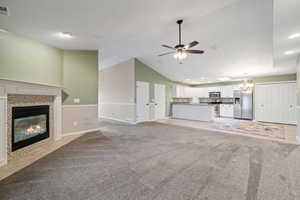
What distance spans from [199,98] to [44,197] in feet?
34.1

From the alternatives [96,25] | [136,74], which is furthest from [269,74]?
[96,25]

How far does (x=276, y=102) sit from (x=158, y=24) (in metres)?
7.18

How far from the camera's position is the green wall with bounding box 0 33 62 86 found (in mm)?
2973

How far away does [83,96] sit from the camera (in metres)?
4.70

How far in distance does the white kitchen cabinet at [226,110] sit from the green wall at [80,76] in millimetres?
8047

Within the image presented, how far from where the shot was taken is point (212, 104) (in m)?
7.06

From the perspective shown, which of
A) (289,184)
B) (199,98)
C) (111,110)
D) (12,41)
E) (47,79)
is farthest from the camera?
(199,98)

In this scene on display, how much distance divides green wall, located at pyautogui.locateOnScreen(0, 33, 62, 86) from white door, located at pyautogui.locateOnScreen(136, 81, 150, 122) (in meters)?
3.36

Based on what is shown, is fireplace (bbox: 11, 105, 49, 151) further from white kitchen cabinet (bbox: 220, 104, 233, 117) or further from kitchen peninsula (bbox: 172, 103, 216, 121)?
white kitchen cabinet (bbox: 220, 104, 233, 117)

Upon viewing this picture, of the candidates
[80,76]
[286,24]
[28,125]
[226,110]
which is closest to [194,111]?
[226,110]

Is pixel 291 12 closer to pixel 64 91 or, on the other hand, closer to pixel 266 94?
pixel 64 91

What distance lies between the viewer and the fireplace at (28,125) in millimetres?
2817

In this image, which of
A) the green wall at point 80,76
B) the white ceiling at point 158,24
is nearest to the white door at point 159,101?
the white ceiling at point 158,24

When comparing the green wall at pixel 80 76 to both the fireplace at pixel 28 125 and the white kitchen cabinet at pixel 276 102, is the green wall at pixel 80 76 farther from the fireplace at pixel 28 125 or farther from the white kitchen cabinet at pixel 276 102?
the white kitchen cabinet at pixel 276 102
